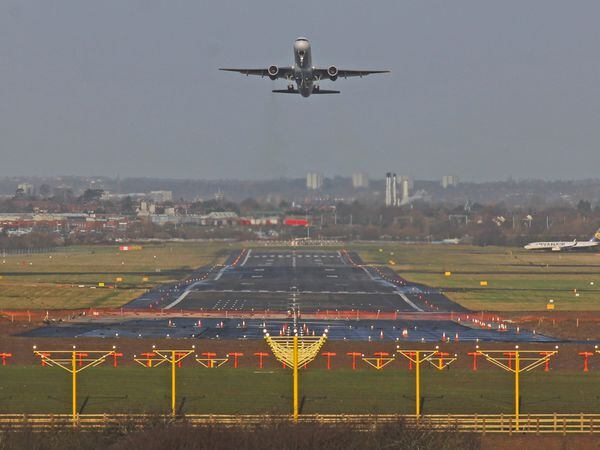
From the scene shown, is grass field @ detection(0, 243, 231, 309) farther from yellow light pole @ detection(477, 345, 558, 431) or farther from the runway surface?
yellow light pole @ detection(477, 345, 558, 431)

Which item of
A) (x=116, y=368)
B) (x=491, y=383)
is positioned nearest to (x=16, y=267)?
(x=116, y=368)

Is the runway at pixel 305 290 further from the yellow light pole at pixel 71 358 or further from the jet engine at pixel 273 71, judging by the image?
the yellow light pole at pixel 71 358

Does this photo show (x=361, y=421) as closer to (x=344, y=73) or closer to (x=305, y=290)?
(x=344, y=73)

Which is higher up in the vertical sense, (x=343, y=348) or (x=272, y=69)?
(x=272, y=69)

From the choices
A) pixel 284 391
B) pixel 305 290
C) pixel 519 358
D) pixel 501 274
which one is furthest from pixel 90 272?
pixel 519 358

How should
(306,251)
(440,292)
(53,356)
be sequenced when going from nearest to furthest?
(53,356) < (440,292) < (306,251)

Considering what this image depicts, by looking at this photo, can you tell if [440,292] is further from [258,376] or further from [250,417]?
[250,417]

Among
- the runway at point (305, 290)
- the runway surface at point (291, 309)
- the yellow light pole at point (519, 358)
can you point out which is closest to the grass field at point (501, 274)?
the runway at point (305, 290)

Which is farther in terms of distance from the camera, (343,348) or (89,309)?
(89,309)
